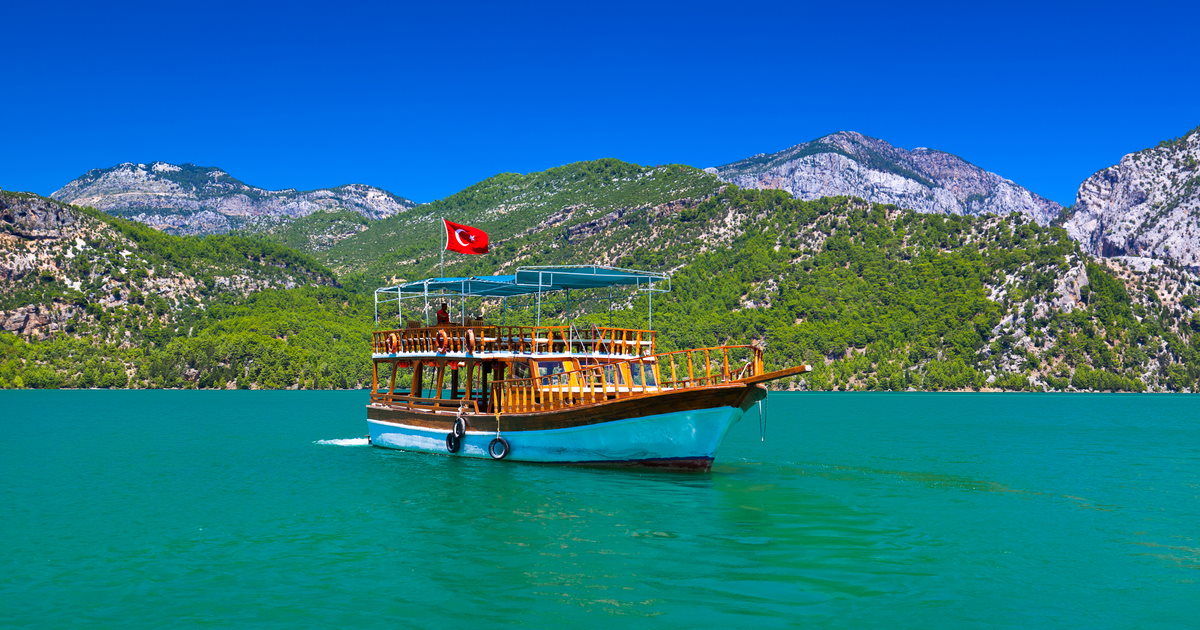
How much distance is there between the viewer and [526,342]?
34938 millimetres

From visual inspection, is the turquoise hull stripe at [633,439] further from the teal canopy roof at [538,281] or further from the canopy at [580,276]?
the canopy at [580,276]

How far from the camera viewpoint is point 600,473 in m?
31.2

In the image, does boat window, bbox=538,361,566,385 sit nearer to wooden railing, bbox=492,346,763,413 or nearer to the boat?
the boat

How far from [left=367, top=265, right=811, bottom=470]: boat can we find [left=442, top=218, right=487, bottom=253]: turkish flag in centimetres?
133

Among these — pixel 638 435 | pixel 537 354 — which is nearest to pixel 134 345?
pixel 537 354

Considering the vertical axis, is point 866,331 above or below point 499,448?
above

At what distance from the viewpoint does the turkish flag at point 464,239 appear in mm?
36406

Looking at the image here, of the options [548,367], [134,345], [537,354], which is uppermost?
[134,345]

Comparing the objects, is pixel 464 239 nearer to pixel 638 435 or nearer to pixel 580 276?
pixel 580 276

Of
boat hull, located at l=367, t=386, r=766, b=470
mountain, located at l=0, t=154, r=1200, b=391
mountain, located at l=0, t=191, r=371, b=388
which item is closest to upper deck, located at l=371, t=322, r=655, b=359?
boat hull, located at l=367, t=386, r=766, b=470

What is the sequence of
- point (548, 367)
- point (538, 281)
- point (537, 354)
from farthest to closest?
point (538, 281) < point (548, 367) < point (537, 354)

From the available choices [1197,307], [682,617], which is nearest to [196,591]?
[682,617]

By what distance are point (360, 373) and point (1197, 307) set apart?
169 metres

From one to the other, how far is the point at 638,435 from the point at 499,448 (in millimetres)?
6425
